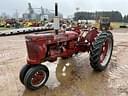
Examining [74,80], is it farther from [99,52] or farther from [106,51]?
[106,51]

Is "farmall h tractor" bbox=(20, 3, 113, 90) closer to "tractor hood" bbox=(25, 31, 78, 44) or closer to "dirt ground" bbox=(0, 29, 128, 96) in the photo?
"tractor hood" bbox=(25, 31, 78, 44)

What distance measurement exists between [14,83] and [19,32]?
13464 mm

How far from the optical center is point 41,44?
482 centimetres

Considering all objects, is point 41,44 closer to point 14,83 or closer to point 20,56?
point 14,83

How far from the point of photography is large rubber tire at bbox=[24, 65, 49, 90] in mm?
4543

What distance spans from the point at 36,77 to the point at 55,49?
0.95 m

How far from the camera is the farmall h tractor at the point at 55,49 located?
15.4 ft

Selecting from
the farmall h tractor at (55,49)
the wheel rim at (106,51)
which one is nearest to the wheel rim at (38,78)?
the farmall h tractor at (55,49)

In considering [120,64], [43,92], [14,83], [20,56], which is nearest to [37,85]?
[43,92]

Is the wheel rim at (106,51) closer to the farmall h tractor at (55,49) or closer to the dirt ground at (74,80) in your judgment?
the farmall h tractor at (55,49)

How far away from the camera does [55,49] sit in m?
5.36

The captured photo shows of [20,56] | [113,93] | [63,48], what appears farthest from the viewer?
[20,56]

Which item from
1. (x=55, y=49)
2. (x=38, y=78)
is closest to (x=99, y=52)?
(x=55, y=49)

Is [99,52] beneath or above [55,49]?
beneath
